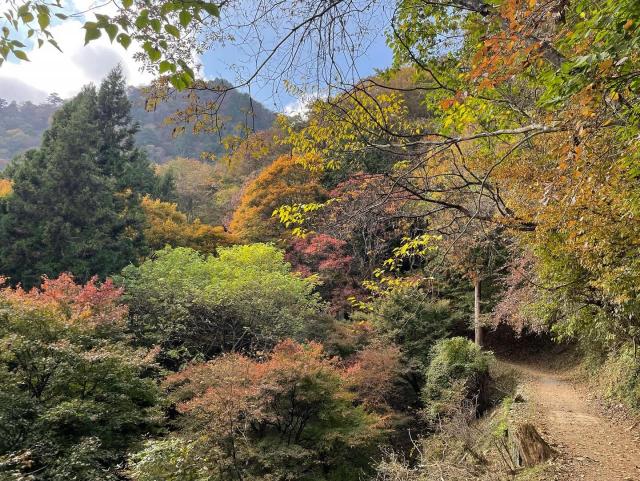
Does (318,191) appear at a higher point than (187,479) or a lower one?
higher

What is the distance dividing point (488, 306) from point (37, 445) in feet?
47.6

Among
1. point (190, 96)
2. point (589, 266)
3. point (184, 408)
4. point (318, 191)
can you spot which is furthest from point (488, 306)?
point (190, 96)

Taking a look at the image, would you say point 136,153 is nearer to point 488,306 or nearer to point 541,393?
point 488,306

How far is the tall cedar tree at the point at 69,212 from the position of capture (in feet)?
45.5

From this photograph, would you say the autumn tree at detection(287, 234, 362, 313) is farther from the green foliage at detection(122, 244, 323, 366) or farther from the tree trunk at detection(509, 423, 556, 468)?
the tree trunk at detection(509, 423, 556, 468)

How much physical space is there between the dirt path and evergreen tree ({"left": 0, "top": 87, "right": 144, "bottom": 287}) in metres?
13.6

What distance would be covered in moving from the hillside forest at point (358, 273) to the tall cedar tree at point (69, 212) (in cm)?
8

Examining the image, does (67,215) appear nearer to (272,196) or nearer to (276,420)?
(272,196)

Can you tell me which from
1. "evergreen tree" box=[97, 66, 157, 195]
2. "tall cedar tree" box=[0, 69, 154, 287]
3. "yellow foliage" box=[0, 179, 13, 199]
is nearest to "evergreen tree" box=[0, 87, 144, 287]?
"tall cedar tree" box=[0, 69, 154, 287]

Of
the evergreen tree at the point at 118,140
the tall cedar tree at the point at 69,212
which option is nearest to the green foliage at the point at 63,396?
the tall cedar tree at the point at 69,212

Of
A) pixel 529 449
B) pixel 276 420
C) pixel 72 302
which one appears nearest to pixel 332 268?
pixel 276 420

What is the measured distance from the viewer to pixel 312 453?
23.8 feet

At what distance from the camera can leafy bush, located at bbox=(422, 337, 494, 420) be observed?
33.0 ft

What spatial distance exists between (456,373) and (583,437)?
432 cm
